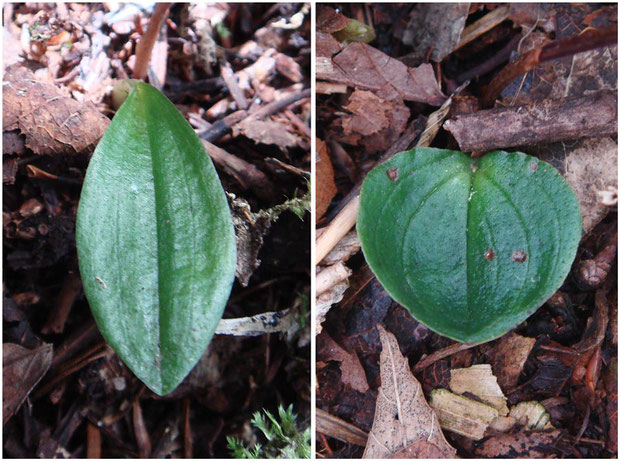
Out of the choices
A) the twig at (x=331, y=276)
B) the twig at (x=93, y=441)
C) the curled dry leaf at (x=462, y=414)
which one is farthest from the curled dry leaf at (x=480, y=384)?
the twig at (x=93, y=441)

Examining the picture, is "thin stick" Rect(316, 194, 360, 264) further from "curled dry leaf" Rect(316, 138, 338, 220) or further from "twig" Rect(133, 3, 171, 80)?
"twig" Rect(133, 3, 171, 80)

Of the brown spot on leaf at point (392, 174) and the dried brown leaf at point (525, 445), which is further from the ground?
the brown spot on leaf at point (392, 174)

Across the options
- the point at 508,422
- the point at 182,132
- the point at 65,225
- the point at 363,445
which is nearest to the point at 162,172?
the point at 182,132

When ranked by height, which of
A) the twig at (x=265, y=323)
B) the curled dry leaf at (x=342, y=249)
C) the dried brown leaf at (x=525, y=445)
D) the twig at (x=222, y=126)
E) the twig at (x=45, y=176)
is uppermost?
the twig at (x=222, y=126)

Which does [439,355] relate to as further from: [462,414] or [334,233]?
[334,233]

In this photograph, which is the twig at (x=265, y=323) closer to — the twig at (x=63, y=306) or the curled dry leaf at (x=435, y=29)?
the twig at (x=63, y=306)

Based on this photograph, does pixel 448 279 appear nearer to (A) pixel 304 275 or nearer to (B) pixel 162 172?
(A) pixel 304 275

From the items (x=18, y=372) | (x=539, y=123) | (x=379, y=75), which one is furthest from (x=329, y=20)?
(x=18, y=372)

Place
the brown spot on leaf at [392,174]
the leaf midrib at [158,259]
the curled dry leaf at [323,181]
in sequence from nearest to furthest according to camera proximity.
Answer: the leaf midrib at [158,259], the brown spot on leaf at [392,174], the curled dry leaf at [323,181]
